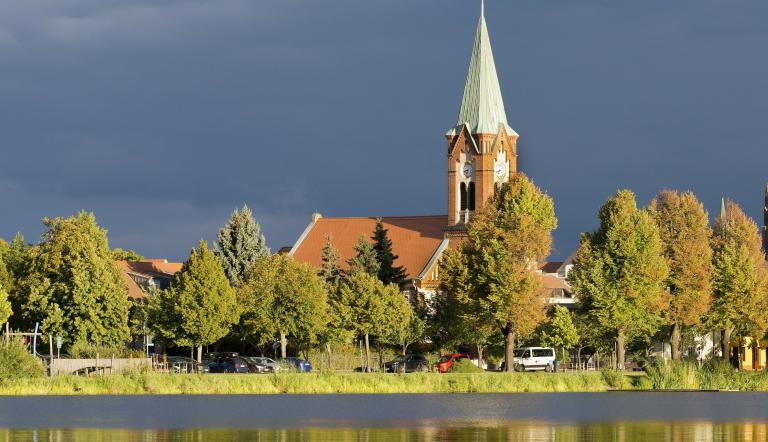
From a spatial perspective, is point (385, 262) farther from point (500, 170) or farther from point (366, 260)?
point (500, 170)

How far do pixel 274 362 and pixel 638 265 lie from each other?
77.4 feet

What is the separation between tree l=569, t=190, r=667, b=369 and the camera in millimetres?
94562

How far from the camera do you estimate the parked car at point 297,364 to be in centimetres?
9200

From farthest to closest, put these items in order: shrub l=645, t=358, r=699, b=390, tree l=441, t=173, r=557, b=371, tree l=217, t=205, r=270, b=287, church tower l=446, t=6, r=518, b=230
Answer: church tower l=446, t=6, r=518, b=230 < tree l=217, t=205, r=270, b=287 < tree l=441, t=173, r=557, b=371 < shrub l=645, t=358, r=699, b=390

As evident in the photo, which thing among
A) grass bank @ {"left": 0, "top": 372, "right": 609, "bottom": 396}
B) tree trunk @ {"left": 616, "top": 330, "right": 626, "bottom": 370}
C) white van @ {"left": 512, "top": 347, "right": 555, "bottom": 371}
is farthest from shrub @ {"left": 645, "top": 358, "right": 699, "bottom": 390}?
white van @ {"left": 512, "top": 347, "right": 555, "bottom": 371}

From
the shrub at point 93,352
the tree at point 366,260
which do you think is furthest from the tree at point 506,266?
the shrub at point 93,352

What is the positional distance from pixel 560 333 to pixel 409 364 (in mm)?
12792

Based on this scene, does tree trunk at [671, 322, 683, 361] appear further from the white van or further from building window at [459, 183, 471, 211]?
building window at [459, 183, 471, 211]

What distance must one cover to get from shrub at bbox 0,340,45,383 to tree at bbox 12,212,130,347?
2694 centimetres

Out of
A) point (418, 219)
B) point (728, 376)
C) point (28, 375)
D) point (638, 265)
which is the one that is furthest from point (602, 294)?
point (418, 219)

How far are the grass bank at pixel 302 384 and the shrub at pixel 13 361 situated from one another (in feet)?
1.32

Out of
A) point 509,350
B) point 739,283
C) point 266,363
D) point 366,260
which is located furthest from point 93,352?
point 739,283

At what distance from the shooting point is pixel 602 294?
9469 centimetres

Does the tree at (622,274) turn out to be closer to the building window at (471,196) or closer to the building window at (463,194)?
the building window at (471,196)
